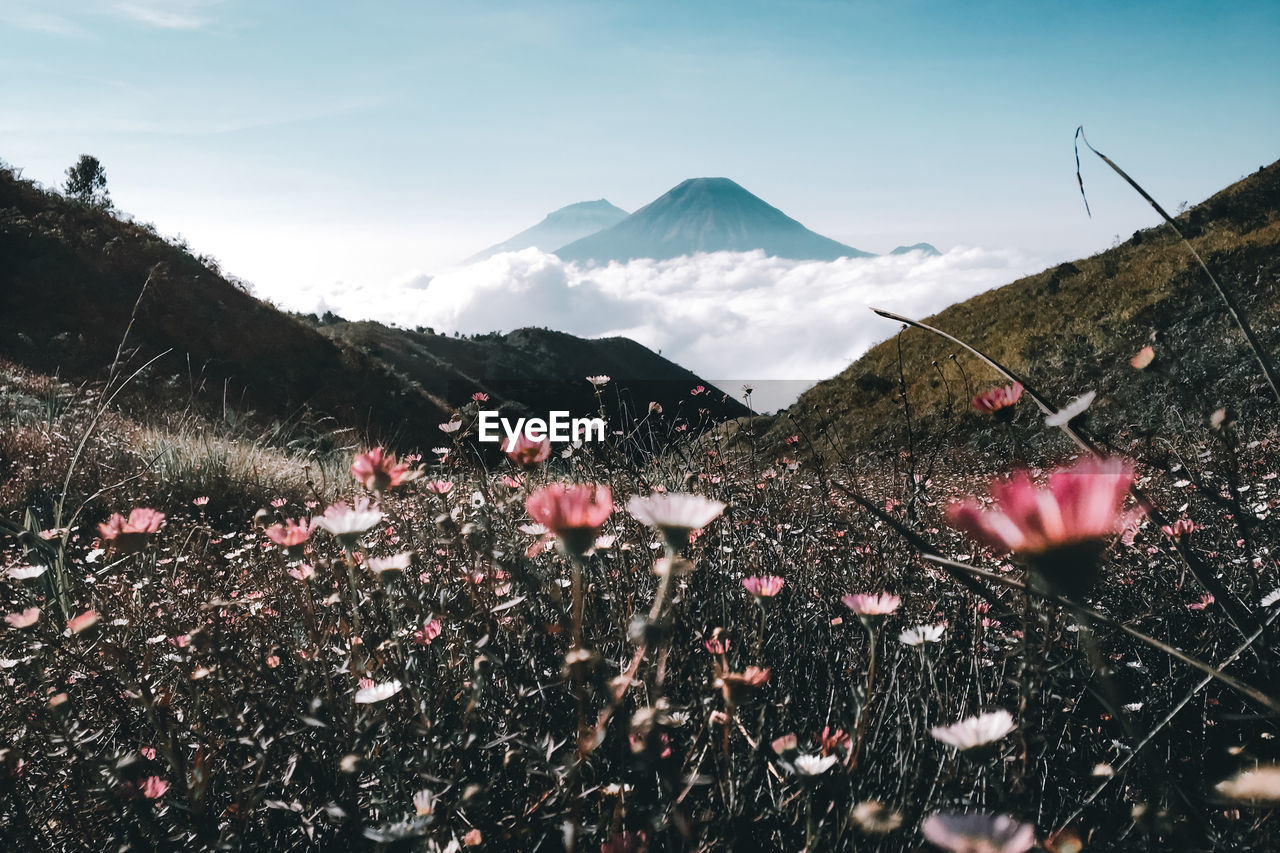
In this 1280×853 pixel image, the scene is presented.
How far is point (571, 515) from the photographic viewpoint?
1074mm

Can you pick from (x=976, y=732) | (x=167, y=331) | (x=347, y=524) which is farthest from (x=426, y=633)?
(x=167, y=331)

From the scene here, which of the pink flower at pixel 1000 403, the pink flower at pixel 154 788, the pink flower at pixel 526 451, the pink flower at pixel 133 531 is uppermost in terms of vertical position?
the pink flower at pixel 1000 403

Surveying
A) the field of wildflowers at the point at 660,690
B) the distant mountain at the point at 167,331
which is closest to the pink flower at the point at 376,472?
the field of wildflowers at the point at 660,690

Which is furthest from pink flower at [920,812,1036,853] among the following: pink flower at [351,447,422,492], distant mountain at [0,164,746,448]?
distant mountain at [0,164,746,448]

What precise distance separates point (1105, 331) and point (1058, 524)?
1705 centimetres

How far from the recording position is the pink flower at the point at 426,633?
156 centimetres

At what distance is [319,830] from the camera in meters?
1.39

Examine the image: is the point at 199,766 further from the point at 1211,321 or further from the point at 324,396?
the point at 324,396

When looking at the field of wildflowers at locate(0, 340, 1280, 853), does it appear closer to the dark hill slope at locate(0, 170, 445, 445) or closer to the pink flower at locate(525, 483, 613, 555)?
the pink flower at locate(525, 483, 613, 555)

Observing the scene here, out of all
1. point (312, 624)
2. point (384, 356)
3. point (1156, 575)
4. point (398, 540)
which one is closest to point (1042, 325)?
point (1156, 575)

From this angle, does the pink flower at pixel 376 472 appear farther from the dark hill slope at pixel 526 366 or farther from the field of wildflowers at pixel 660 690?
the dark hill slope at pixel 526 366

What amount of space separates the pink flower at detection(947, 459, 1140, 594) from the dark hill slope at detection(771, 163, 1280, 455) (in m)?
10.4

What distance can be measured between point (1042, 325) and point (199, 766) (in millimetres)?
18533

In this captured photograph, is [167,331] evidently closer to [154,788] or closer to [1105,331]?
[154,788]
